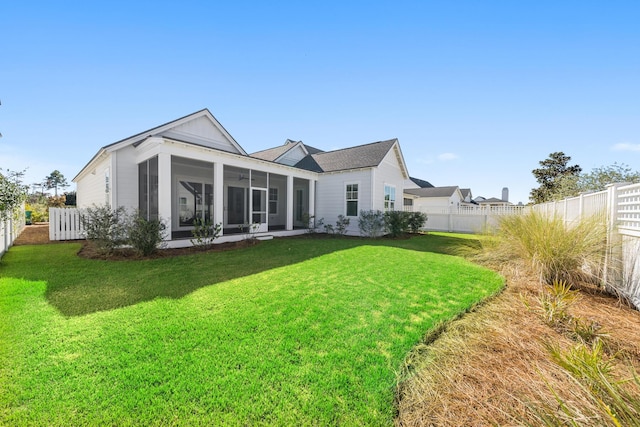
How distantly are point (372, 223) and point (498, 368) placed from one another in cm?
1039

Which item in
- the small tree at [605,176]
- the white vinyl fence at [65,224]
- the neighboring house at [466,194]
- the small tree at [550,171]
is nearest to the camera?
the white vinyl fence at [65,224]

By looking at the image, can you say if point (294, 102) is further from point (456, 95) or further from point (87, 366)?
point (87, 366)

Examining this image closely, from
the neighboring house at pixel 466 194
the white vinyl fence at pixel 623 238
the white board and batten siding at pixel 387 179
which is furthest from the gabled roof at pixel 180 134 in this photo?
the neighboring house at pixel 466 194

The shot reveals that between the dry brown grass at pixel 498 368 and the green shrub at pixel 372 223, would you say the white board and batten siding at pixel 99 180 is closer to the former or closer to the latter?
the green shrub at pixel 372 223

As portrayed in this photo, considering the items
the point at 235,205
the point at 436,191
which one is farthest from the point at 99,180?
the point at 436,191

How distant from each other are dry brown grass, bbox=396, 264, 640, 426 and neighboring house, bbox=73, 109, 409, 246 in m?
8.22

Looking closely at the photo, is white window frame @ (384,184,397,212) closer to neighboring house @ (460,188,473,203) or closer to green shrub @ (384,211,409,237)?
green shrub @ (384,211,409,237)

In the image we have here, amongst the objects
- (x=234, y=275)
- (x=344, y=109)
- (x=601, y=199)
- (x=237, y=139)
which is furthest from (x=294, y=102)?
(x=601, y=199)

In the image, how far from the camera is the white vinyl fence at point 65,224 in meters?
9.89

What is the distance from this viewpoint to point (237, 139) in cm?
1372

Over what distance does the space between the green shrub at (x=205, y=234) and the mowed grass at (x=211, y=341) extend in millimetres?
2627

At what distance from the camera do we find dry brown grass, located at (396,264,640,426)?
5.96 feet

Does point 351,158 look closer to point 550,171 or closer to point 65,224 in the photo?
point 65,224

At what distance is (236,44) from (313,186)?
748 centimetres
